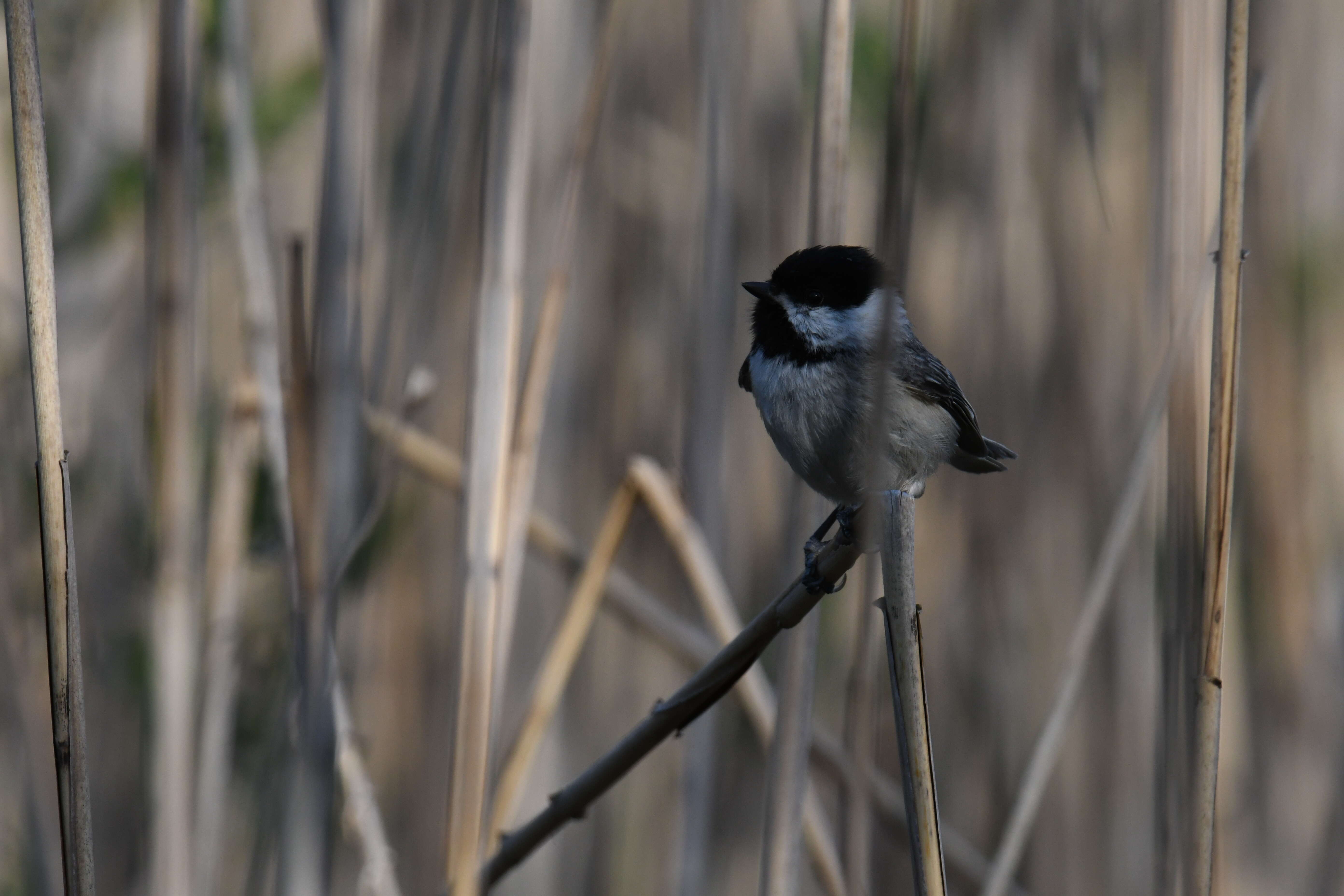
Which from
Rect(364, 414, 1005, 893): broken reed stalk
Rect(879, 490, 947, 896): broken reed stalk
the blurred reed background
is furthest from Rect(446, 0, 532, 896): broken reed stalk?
Rect(364, 414, 1005, 893): broken reed stalk

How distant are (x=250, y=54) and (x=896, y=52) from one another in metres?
1.00

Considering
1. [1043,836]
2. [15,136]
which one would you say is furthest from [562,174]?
[1043,836]

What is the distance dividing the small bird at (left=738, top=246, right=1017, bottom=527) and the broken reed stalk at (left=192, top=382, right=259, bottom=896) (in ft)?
2.40

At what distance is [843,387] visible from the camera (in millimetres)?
1450

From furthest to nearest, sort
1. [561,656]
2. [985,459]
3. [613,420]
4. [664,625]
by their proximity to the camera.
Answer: [613,420] < [664,625] < [985,459] < [561,656]

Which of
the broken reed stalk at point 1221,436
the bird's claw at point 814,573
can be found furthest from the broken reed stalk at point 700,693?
the broken reed stalk at point 1221,436

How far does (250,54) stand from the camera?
61.9 inches

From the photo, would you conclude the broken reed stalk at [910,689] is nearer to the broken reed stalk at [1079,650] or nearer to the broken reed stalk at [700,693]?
the broken reed stalk at [700,693]

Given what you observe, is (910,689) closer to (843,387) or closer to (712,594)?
(843,387)

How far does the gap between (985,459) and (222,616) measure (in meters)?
1.09

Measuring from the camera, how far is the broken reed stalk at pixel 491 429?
1087 millimetres

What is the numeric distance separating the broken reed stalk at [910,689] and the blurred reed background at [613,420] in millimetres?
331

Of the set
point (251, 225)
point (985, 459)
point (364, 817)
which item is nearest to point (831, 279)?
point (985, 459)

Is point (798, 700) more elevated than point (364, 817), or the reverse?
point (798, 700)
